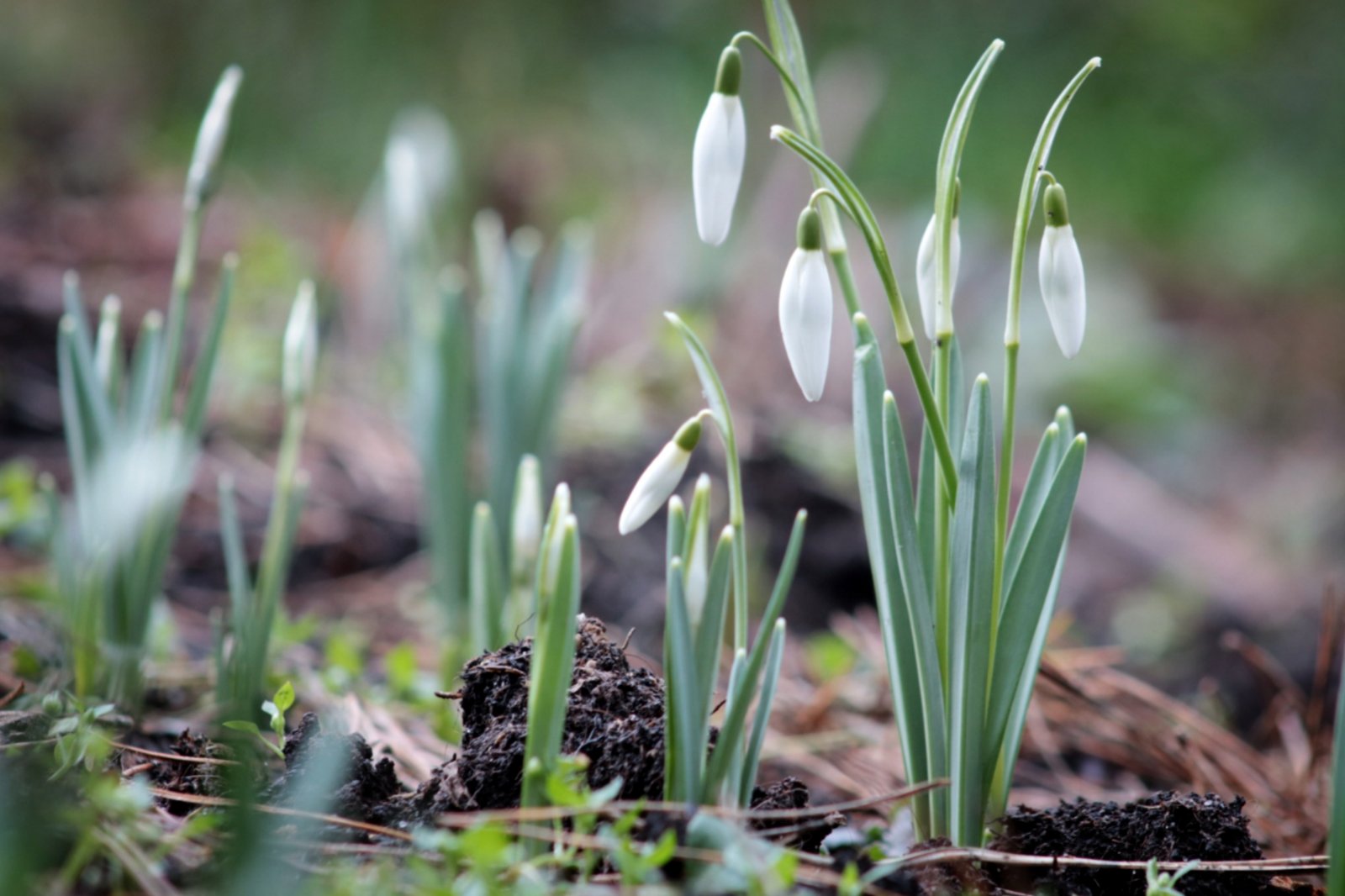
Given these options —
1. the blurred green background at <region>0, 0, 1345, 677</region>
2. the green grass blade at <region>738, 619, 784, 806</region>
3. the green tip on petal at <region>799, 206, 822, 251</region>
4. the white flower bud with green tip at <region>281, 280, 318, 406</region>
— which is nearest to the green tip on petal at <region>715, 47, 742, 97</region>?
the green tip on petal at <region>799, 206, 822, 251</region>

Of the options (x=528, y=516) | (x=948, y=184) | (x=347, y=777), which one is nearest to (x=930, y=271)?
(x=948, y=184)

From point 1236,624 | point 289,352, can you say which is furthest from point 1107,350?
point 289,352

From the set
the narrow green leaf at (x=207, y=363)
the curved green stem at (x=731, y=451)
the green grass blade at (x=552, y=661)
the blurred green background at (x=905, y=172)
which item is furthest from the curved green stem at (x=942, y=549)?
the blurred green background at (x=905, y=172)

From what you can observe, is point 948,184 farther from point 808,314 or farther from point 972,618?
point 972,618

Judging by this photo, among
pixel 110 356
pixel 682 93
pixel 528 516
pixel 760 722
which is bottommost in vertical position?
pixel 760 722

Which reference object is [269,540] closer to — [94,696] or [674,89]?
[94,696]
